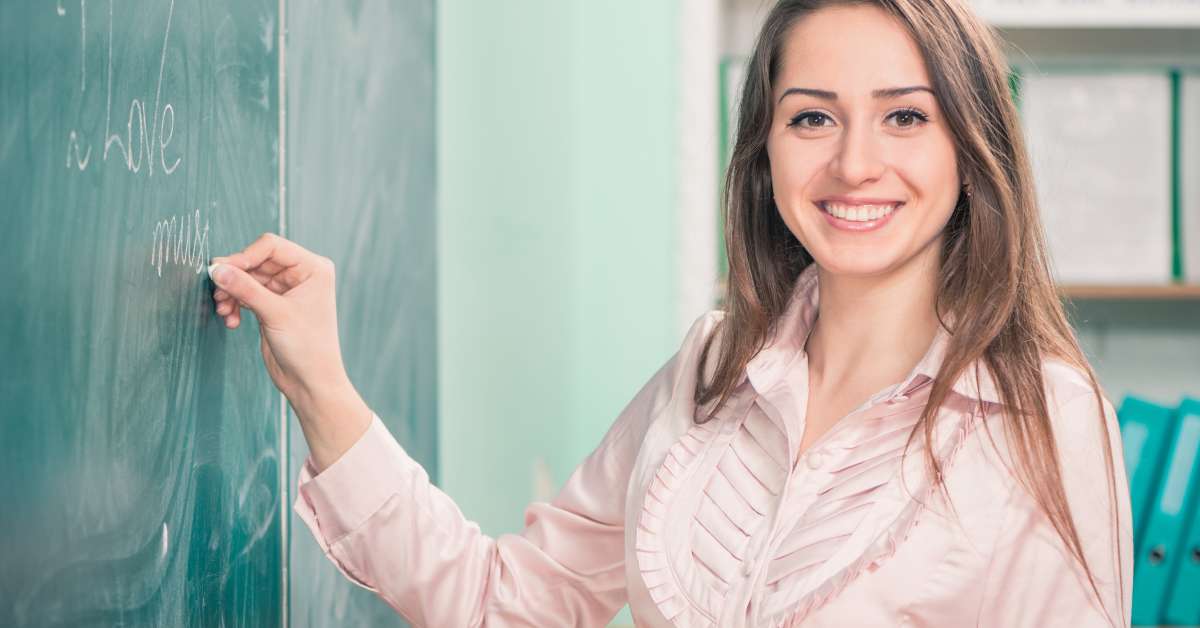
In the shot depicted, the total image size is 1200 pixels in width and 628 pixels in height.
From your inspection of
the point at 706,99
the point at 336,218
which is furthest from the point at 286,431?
the point at 706,99

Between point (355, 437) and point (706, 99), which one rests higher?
point (706, 99)

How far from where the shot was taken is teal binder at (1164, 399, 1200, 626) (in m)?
1.98

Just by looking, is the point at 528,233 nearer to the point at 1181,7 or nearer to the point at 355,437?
the point at 355,437

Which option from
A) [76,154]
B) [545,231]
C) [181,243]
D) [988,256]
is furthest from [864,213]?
[545,231]

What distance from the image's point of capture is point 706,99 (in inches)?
92.6

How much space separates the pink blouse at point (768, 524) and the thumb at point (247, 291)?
0.17 m

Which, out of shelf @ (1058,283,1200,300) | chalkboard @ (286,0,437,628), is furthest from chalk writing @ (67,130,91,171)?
shelf @ (1058,283,1200,300)

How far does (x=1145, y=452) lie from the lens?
6.66 ft

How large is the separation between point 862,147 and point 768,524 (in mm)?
323

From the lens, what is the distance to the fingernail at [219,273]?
82 centimetres

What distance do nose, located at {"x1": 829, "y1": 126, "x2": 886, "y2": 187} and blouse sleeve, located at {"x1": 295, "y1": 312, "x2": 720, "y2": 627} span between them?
0.91ft

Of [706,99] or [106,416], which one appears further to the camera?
[706,99]

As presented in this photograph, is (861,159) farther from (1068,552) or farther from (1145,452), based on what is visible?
(1145,452)

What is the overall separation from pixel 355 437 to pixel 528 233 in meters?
1.07
